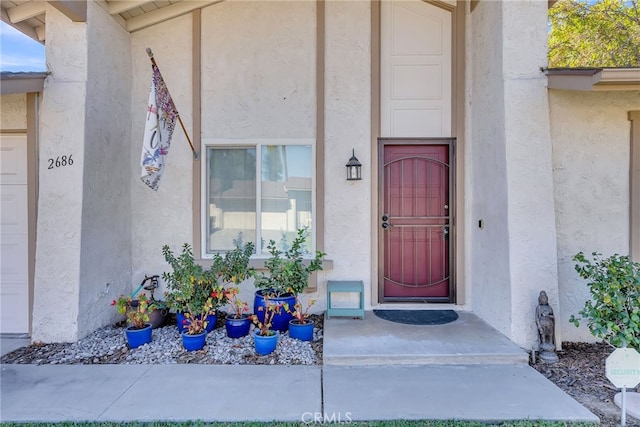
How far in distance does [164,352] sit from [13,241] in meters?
2.42

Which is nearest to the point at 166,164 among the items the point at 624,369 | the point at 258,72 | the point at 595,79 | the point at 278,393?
the point at 258,72

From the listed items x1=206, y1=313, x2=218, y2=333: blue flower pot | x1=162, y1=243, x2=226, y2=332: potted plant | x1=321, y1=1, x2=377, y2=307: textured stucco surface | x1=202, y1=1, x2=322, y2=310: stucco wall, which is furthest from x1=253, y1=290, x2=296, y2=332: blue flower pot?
x1=321, y1=1, x2=377, y2=307: textured stucco surface

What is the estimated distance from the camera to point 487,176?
454cm

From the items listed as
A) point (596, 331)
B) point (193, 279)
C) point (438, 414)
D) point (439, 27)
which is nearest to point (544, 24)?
point (439, 27)

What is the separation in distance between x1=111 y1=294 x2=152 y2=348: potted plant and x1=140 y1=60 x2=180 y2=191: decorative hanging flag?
1352 mm

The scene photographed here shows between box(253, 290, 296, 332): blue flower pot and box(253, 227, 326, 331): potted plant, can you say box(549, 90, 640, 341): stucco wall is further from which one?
box(253, 290, 296, 332): blue flower pot

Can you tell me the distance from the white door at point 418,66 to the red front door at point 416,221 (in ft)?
0.89

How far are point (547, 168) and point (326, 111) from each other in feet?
9.31

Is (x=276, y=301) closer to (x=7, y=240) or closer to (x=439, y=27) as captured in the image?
(x=7, y=240)

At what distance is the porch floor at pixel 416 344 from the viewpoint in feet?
12.1

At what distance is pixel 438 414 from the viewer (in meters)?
2.81

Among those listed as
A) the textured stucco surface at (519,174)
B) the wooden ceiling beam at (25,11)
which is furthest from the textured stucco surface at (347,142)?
the wooden ceiling beam at (25,11)

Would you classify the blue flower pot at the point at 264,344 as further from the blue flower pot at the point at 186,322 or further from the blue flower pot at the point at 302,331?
the blue flower pot at the point at 186,322

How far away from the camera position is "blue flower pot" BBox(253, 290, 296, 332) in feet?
14.4
